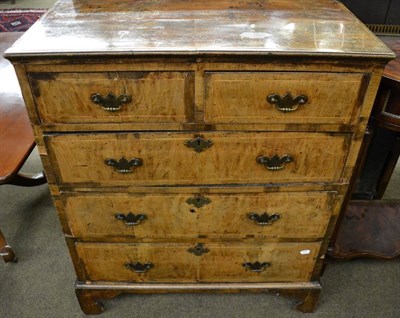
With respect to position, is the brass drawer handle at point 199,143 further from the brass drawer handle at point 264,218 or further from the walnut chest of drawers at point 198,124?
the brass drawer handle at point 264,218

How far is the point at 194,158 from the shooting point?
113 cm

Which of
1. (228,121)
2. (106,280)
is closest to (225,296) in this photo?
(106,280)

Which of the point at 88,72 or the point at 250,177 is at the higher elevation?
the point at 88,72

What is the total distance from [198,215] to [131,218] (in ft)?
0.77

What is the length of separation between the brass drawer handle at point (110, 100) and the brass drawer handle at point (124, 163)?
18 centimetres

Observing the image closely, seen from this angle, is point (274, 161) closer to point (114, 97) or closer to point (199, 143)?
point (199, 143)

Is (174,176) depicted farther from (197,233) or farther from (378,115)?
(378,115)

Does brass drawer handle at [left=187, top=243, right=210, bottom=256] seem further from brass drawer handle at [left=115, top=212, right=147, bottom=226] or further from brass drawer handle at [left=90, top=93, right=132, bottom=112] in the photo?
brass drawer handle at [left=90, top=93, right=132, bottom=112]

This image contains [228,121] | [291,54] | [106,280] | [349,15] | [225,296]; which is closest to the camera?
[291,54]

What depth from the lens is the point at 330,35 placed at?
3.34 ft

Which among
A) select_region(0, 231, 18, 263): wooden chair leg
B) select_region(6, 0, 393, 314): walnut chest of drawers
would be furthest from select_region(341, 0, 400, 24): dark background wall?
select_region(0, 231, 18, 263): wooden chair leg

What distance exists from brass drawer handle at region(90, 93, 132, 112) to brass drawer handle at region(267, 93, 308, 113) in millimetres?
390

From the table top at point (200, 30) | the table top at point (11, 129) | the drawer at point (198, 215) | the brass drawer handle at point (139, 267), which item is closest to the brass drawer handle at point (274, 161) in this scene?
the drawer at point (198, 215)

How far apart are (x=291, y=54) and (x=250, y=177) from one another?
419 millimetres
